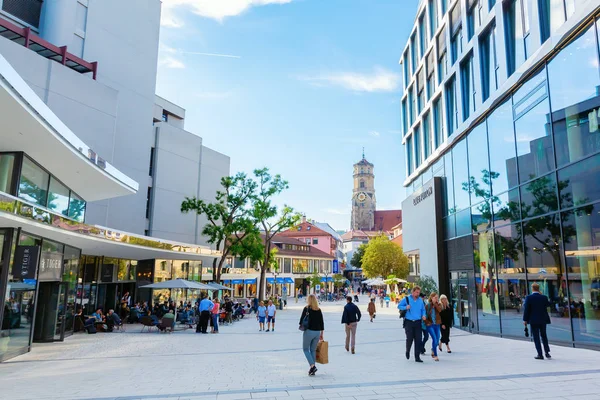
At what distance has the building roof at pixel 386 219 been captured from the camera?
427ft

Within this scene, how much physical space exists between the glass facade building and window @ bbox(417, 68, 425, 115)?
5.34 metres

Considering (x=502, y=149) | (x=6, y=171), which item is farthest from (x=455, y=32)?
(x=6, y=171)

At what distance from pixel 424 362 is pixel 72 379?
7.30m

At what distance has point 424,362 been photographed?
926cm

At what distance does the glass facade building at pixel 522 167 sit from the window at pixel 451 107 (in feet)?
0.19

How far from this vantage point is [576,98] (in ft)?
37.8

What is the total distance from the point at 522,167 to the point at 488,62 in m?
5.43

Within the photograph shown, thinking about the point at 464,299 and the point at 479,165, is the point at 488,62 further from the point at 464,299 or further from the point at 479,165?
the point at 464,299

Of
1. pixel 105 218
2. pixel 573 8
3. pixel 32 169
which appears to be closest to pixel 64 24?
pixel 105 218

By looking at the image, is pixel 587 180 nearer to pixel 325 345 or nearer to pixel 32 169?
pixel 325 345

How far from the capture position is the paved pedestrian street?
659 centimetres

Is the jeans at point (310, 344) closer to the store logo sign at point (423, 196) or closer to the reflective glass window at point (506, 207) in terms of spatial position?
the reflective glass window at point (506, 207)

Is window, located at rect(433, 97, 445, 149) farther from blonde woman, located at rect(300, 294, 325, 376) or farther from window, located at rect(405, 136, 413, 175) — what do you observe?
blonde woman, located at rect(300, 294, 325, 376)

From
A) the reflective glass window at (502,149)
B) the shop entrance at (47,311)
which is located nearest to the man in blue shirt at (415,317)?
the reflective glass window at (502,149)
